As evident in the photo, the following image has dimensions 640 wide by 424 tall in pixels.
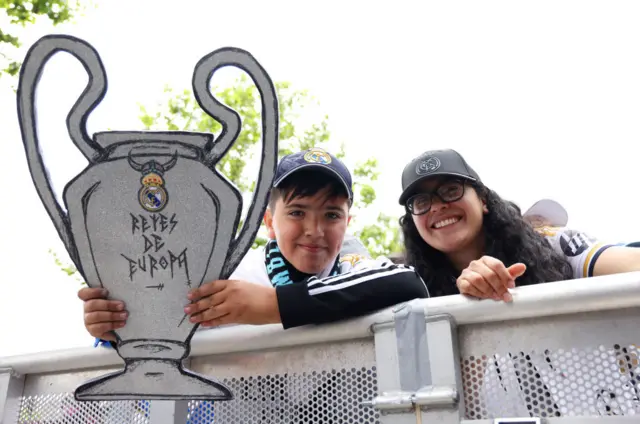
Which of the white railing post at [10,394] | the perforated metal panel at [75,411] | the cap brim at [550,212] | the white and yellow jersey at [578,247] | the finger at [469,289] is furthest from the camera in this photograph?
the cap brim at [550,212]

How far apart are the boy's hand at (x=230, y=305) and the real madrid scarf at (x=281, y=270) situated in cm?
50

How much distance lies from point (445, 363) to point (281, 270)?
816mm

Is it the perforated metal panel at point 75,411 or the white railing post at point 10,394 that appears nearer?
the perforated metal panel at point 75,411

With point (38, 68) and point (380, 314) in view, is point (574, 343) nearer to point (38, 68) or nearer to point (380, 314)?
point (380, 314)

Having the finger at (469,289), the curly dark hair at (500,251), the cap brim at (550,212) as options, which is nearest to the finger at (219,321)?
the finger at (469,289)

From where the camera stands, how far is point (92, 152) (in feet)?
3.76

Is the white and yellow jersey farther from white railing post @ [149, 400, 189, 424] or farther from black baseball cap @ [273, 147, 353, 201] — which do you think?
white railing post @ [149, 400, 189, 424]

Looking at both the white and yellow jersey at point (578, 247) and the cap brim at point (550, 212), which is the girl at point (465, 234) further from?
the cap brim at point (550, 212)

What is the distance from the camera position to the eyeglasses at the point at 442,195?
181cm

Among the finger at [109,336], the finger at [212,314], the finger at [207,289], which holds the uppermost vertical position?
the finger at [207,289]

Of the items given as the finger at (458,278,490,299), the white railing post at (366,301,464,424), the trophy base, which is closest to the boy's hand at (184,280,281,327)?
the trophy base

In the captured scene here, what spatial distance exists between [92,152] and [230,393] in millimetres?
552

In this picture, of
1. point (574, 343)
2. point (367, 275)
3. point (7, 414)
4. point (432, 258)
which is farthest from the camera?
point (432, 258)

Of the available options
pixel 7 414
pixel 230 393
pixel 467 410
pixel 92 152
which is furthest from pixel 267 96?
pixel 7 414
